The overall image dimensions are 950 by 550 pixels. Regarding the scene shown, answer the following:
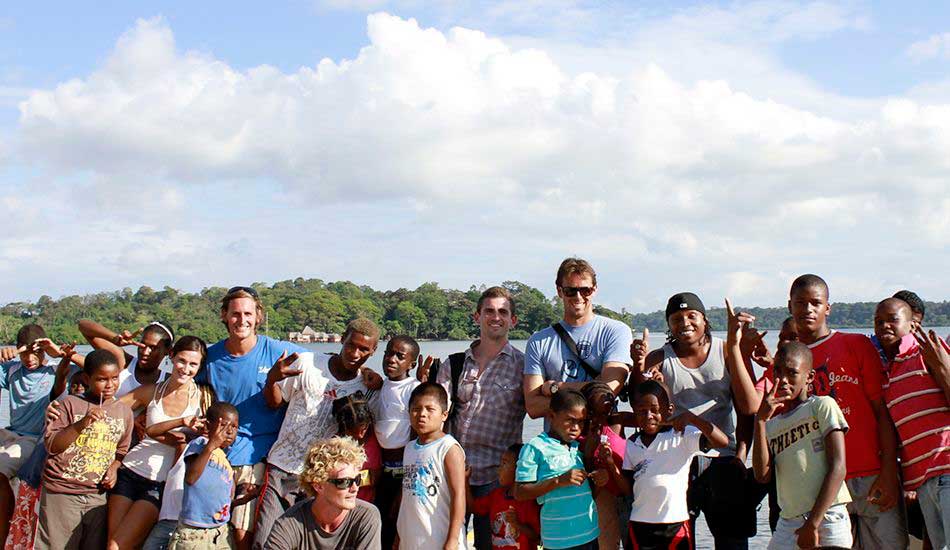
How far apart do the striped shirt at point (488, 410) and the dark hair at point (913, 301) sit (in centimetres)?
A: 286

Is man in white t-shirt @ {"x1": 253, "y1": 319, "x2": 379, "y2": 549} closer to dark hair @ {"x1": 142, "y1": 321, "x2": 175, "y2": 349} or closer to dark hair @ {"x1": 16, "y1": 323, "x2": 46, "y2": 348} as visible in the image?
dark hair @ {"x1": 142, "y1": 321, "x2": 175, "y2": 349}

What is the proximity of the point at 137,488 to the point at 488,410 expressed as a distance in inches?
105

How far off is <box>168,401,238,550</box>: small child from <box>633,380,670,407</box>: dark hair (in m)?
2.77

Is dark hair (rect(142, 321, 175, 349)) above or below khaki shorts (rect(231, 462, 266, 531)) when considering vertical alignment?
above

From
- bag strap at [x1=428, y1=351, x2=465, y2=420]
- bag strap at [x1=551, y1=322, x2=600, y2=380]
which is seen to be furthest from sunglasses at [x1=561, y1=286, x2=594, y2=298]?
bag strap at [x1=428, y1=351, x2=465, y2=420]

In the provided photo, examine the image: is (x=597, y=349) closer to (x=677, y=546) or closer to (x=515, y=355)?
(x=515, y=355)

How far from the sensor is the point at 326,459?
507 cm

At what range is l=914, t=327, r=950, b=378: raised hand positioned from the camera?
5523mm

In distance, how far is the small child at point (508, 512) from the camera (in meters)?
5.89

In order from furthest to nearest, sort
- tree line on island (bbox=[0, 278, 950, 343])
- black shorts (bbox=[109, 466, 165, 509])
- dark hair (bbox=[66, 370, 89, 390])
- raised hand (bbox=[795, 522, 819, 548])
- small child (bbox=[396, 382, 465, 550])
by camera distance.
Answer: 1. tree line on island (bbox=[0, 278, 950, 343])
2. dark hair (bbox=[66, 370, 89, 390])
3. black shorts (bbox=[109, 466, 165, 509])
4. small child (bbox=[396, 382, 465, 550])
5. raised hand (bbox=[795, 522, 819, 548])

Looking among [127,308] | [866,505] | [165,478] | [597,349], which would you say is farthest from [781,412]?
[127,308]

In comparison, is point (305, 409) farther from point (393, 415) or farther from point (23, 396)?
point (23, 396)

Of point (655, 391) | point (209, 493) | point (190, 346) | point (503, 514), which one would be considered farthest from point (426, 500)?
point (190, 346)

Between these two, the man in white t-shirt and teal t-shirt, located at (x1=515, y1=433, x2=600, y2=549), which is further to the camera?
Result: the man in white t-shirt
